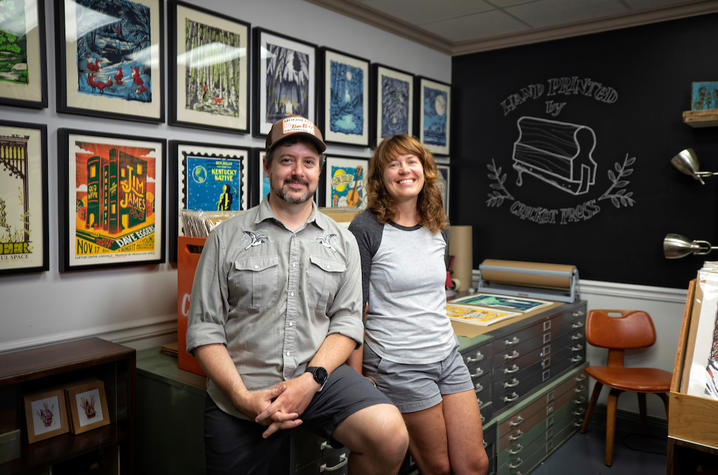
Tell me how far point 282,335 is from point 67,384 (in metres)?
1.04

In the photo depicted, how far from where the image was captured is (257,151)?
9.95 feet

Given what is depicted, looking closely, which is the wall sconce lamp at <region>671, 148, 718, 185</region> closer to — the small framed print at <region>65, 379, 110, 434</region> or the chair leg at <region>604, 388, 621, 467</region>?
the chair leg at <region>604, 388, 621, 467</region>

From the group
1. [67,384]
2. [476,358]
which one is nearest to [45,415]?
[67,384]

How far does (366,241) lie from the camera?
2061mm

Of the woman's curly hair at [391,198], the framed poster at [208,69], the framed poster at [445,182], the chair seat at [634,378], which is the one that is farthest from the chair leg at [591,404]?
the framed poster at [208,69]

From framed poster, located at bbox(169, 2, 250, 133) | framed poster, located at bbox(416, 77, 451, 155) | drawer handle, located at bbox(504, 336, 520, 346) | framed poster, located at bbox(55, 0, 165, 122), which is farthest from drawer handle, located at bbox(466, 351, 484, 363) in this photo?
framed poster, located at bbox(416, 77, 451, 155)

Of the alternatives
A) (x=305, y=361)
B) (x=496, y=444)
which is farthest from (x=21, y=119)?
(x=496, y=444)

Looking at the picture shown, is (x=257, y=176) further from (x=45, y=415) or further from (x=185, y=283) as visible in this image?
(x=45, y=415)

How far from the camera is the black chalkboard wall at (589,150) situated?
3594mm

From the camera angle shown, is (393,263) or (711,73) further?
(711,73)

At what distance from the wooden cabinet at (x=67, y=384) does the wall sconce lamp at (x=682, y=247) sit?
10.2 ft

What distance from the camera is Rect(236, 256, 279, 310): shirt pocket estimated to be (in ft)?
5.77

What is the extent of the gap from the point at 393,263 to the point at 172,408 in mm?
1070

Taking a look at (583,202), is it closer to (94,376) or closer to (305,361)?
(305,361)
